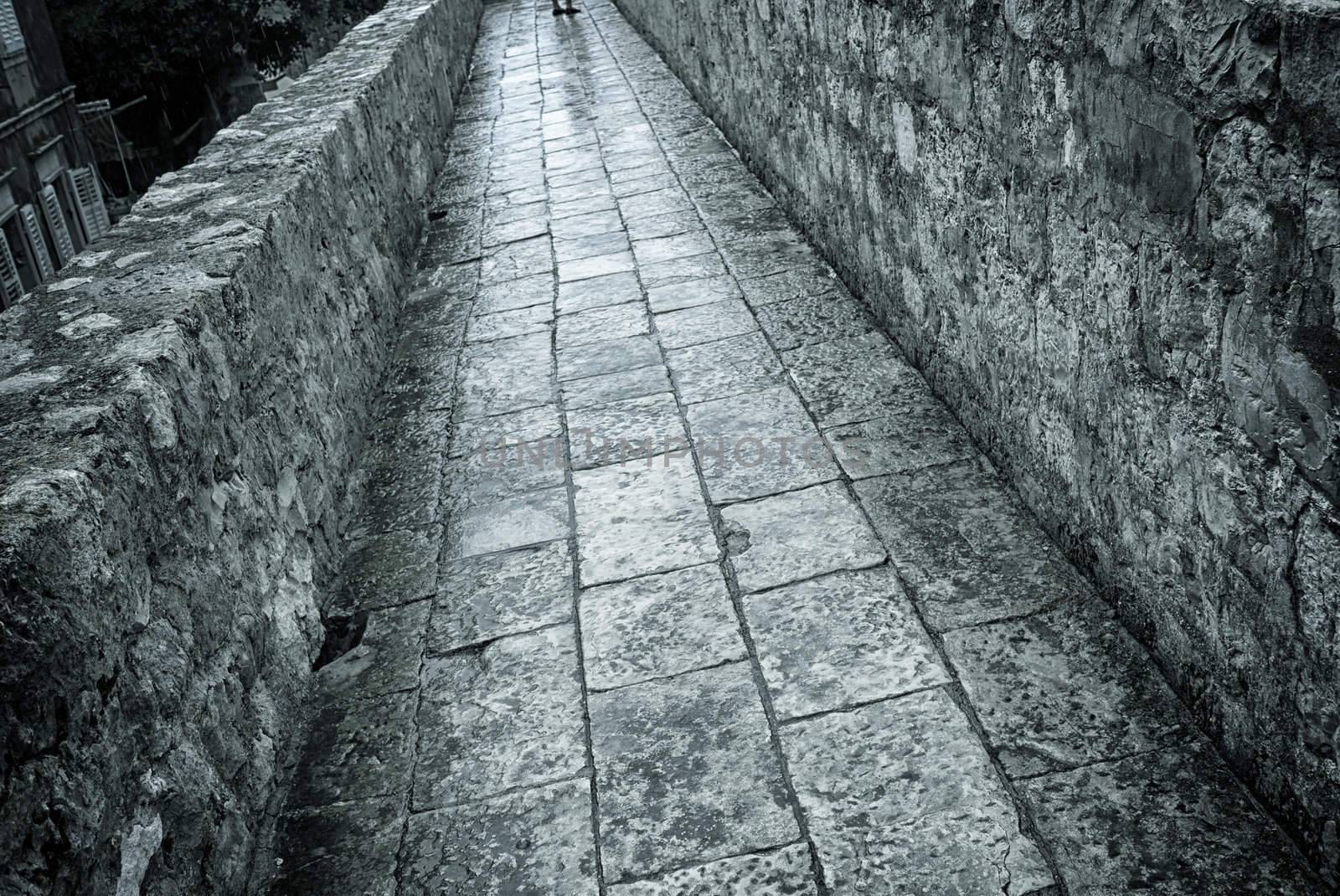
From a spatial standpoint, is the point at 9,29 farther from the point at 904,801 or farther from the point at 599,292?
the point at 904,801

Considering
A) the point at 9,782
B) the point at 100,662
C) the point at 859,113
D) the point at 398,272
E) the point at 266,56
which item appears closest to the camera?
the point at 9,782

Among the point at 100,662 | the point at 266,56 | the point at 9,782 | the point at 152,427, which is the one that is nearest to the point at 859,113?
the point at 152,427

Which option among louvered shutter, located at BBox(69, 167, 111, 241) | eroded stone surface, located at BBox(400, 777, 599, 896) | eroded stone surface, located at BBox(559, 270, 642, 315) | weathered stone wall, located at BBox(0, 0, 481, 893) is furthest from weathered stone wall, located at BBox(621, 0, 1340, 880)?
louvered shutter, located at BBox(69, 167, 111, 241)

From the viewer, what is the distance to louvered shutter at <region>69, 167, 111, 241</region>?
17.0 meters

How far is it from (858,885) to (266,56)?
24.6 metres

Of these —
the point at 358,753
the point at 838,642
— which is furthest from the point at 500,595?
the point at 838,642

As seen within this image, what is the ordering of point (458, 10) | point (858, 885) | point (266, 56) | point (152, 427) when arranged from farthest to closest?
point (266, 56), point (458, 10), point (152, 427), point (858, 885)

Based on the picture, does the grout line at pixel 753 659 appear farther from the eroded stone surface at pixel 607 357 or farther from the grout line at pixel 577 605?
the grout line at pixel 577 605

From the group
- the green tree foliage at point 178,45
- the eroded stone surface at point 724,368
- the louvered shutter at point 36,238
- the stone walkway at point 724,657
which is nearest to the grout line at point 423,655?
the stone walkway at point 724,657

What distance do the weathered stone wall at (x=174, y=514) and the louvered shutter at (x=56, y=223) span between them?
45.4ft

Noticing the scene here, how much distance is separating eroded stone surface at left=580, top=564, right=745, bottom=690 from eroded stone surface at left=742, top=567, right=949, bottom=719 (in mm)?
94

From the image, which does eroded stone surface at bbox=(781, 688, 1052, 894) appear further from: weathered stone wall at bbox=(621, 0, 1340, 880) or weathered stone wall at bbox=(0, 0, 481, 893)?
weathered stone wall at bbox=(0, 0, 481, 893)

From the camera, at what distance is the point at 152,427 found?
7.16 feet

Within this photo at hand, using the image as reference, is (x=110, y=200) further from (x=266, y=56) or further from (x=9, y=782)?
(x=9, y=782)
